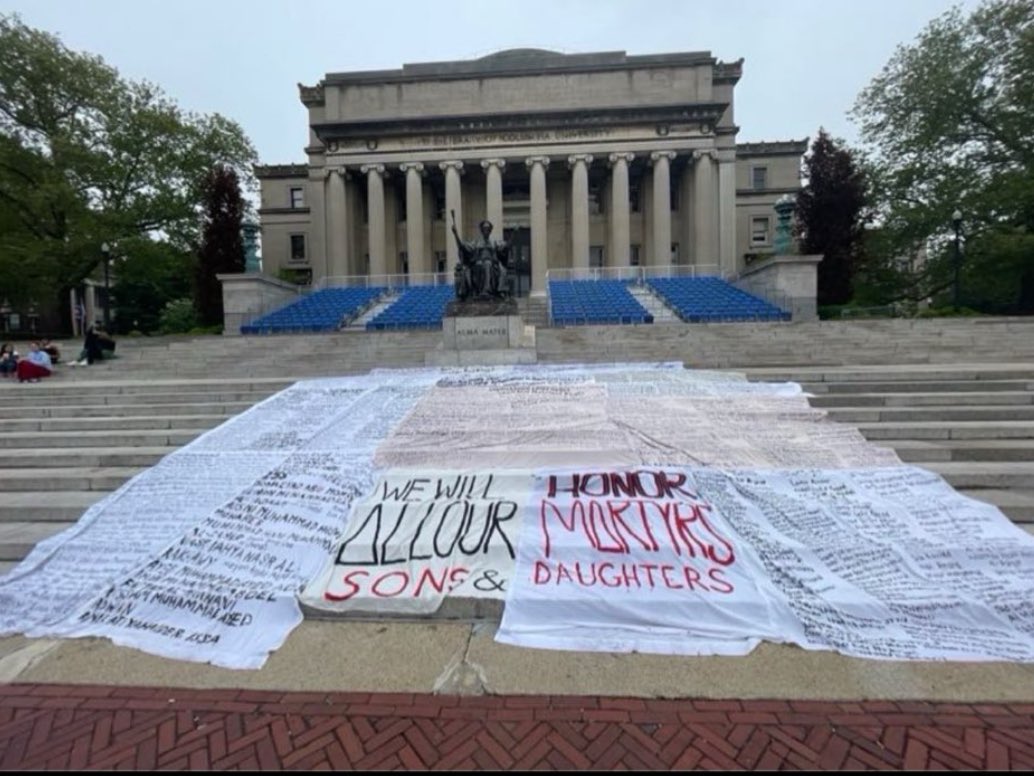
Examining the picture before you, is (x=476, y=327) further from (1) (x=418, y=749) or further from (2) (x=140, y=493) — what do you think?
(1) (x=418, y=749)

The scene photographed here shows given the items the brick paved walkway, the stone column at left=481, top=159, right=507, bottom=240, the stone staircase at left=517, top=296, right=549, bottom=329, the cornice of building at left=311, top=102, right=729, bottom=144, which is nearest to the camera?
the brick paved walkway

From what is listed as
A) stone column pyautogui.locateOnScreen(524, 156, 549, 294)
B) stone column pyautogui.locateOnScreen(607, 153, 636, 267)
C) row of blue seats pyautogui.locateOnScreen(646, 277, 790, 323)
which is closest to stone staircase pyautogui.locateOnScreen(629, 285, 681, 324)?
row of blue seats pyautogui.locateOnScreen(646, 277, 790, 323)

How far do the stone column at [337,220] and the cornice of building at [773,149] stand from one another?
29.9m

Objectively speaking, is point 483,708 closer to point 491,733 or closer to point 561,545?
point 491,733

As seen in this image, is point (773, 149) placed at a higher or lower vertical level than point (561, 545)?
higher

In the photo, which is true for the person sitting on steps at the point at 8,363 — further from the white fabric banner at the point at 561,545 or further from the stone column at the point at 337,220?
the stone column at the point at 337,220

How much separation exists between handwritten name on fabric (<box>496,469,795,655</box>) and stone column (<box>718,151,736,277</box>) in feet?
108

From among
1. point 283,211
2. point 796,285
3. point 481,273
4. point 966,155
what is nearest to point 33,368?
point 481,273

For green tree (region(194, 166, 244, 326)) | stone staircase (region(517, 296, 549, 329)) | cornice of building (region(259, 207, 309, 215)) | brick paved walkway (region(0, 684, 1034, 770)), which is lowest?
brick paved walkway (region(0, 684, 1034, 770))

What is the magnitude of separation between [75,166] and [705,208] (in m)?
35.2

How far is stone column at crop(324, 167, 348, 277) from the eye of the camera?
35.1 meters

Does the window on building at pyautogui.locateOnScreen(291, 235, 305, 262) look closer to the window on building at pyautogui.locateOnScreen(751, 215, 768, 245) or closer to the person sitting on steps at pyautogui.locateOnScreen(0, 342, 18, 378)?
the person sitting on steps at pyautogui.locateOnScreen(0, 342, 18, 378)

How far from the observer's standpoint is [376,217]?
115 feet

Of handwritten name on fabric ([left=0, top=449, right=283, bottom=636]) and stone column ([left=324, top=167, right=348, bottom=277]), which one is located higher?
stone column ([left=324, top=167, right=348, bottom=277])
